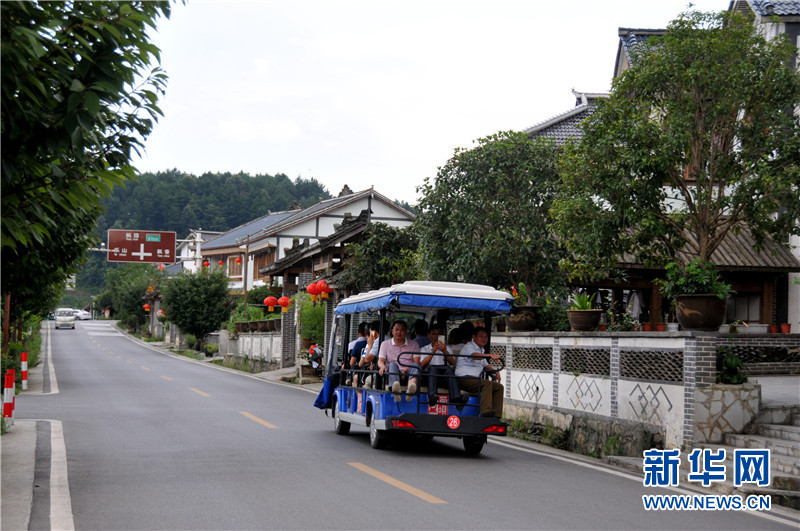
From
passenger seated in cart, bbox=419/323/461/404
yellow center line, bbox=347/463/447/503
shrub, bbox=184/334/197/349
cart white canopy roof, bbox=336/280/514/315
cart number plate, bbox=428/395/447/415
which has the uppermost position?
cart white canopy roof, bbox=336/280/514/315

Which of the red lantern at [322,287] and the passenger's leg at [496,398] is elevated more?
the red lantern at [322,287]

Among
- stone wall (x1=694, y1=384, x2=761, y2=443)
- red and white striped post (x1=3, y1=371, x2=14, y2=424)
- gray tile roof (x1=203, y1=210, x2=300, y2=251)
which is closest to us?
stone wall (x1=694, y1=384, x2=761, y2=443)

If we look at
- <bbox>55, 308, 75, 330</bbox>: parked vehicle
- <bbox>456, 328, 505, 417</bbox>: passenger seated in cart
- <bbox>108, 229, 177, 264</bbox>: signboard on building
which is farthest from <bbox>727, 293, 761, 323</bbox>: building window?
<bbox>55, 308, 75, 330</bbox>: parked vehicle

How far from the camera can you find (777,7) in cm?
2209

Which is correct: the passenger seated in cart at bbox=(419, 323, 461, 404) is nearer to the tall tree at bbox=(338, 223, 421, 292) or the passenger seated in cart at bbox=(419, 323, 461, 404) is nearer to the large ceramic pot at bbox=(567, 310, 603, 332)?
the large ceramic pot at bbox=(567, 310, 603, 332)

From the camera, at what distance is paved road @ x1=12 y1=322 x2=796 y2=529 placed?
8.14 m

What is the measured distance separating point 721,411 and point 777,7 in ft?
45.2

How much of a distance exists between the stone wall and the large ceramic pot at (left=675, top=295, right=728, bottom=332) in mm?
982

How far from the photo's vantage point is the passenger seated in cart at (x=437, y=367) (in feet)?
42.8

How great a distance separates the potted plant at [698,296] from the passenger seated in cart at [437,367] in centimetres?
359

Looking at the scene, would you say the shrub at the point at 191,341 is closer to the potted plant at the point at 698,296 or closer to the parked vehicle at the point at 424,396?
the parked vehicle at the point at 424,396

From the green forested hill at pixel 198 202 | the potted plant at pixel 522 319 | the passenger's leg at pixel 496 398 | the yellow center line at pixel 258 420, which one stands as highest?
the green forested hill at pixel 198 202

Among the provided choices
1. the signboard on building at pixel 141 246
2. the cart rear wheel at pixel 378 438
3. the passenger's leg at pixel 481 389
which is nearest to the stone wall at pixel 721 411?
the passenger's leg at pixel 481 389

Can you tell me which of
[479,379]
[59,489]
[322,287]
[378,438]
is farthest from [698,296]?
[322,287]
